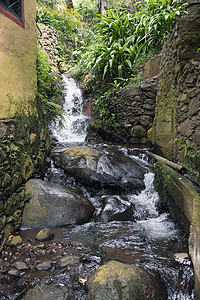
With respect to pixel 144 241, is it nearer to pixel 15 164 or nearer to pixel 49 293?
pixel 49 293

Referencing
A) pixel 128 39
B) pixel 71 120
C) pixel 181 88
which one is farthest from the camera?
pixel 71 120

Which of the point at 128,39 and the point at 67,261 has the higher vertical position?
the point at 128,39

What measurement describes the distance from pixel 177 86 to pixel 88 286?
11.5 feet

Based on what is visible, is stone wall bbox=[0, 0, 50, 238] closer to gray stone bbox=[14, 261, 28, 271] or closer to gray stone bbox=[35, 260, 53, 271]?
gray stone bbox=[14, 261, 28, 271]

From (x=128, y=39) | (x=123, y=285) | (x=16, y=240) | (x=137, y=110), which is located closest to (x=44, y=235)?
(x=16, y=240)

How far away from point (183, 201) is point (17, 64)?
124 inches

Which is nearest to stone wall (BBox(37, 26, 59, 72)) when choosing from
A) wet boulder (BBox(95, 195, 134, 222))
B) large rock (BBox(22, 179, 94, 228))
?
large rock (BBox(22, 179, 94, 228))

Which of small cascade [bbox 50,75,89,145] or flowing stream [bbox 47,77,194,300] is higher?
small cascade [bbox 50,75,89,145]

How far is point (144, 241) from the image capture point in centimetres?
257

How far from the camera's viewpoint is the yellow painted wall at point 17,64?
2.53 metres

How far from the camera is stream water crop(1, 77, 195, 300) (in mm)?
1793

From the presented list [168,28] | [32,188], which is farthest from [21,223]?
[168,28]

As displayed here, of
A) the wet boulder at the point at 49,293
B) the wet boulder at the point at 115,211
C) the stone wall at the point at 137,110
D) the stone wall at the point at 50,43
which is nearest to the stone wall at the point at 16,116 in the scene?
the wet boulder at the point at 49,293

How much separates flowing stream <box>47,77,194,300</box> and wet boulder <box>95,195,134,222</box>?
0.09m
